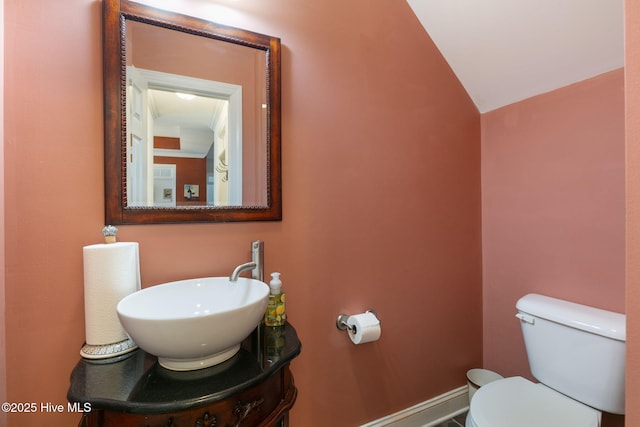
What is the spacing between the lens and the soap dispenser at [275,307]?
3.56 feet

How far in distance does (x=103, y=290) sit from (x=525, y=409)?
162cm

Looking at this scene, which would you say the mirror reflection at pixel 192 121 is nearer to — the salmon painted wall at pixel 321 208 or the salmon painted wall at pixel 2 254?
the salmon painted wall at pixel 321 208

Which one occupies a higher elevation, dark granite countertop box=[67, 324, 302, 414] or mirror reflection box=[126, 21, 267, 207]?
mirror reflection box=[126, 21, 267, 207]

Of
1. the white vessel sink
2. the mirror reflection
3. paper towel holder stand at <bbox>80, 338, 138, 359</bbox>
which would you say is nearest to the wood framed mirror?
the mirror reflection

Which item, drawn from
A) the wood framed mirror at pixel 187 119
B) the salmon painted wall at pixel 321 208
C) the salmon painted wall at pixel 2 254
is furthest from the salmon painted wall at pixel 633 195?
the salmon painted wall at pixel 2 254

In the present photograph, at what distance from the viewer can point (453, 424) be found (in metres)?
1.61

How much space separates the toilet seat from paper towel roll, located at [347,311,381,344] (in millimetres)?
462

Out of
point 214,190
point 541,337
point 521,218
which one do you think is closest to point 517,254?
point 521,218

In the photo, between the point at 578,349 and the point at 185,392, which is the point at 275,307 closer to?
the point at 185,392

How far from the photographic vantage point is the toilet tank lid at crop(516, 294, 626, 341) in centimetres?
109

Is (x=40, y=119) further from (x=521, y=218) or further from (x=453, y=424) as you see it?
(x=453, y=424)

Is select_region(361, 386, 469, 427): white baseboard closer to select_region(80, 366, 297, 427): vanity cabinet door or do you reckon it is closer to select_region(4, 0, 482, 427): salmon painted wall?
select_region(4, 0, 482, 427): salmon painted wall

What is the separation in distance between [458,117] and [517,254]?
891 millimetres

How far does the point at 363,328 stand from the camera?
1271mm
